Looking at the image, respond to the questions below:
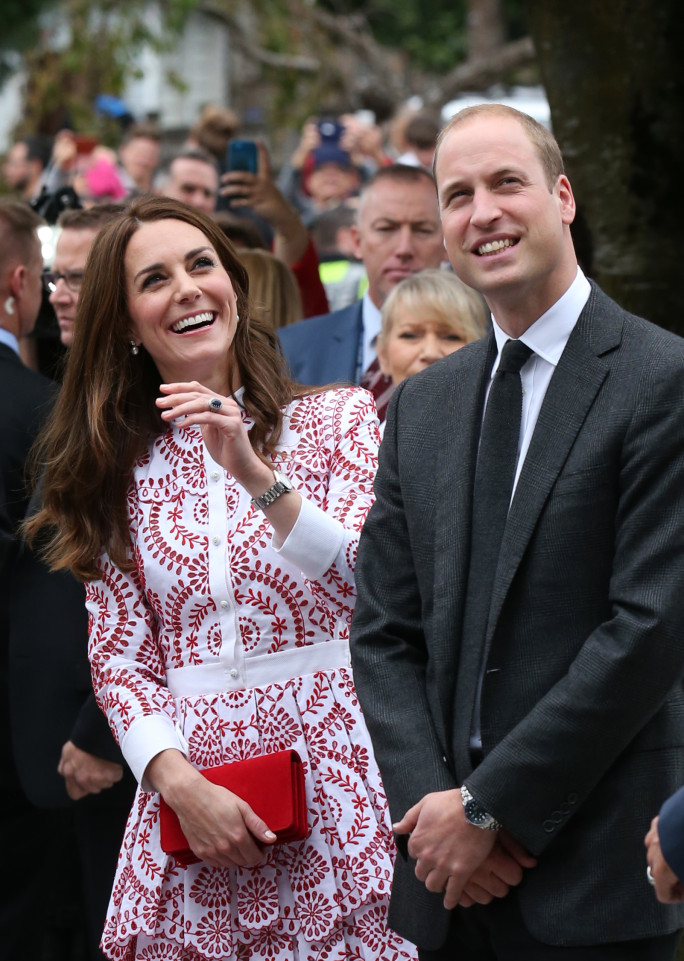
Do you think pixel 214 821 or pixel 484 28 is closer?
pixel 214 821

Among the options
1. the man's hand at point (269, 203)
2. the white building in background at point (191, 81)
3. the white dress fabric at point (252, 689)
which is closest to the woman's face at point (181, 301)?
the white dress fabric at point (252, 689)

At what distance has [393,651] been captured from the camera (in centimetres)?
294

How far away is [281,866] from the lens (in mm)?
3344

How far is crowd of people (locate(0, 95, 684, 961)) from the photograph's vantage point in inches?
103

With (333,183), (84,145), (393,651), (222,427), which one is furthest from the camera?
(333,183)

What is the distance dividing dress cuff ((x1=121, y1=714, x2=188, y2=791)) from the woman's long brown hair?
0.40m

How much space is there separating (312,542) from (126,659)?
0.61 m

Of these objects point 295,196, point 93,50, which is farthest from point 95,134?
point 295,196

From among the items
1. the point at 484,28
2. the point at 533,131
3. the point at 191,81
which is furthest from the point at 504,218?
the point at 191,81

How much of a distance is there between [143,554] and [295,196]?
8.49 metres

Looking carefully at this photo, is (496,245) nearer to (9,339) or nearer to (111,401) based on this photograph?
(111,401)

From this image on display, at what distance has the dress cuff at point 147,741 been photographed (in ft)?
10.8

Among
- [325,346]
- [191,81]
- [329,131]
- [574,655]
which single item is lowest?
[574,655]

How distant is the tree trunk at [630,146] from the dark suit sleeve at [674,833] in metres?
2.95
